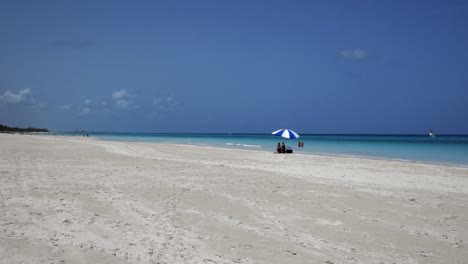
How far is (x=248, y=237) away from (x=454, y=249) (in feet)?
10.5

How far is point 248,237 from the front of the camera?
6137 mm

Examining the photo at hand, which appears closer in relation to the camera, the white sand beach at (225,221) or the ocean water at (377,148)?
the white sand beach at (225,221)

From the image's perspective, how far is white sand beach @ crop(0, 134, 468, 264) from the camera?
5.32 meters

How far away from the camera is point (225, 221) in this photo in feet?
23.4

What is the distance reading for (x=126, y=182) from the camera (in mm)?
11625

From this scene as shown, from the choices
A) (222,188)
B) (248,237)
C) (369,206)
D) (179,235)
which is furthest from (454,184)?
(179,235)

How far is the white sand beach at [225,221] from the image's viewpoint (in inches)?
210

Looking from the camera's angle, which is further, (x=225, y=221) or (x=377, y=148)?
(x=377, y=148)

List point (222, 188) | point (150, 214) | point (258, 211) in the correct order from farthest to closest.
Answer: point (222, 188)
point (258, 211)
point (150, 214)

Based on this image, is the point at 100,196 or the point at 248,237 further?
the point at 100,196

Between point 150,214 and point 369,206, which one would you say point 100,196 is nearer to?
point 150,214

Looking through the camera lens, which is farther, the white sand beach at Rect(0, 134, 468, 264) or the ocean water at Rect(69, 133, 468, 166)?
the ocean water at Rect(69, 133, 468, 166)

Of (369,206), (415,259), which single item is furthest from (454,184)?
(415,259)

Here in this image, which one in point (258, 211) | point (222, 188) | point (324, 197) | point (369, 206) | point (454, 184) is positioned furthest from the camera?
point (454, 184)
